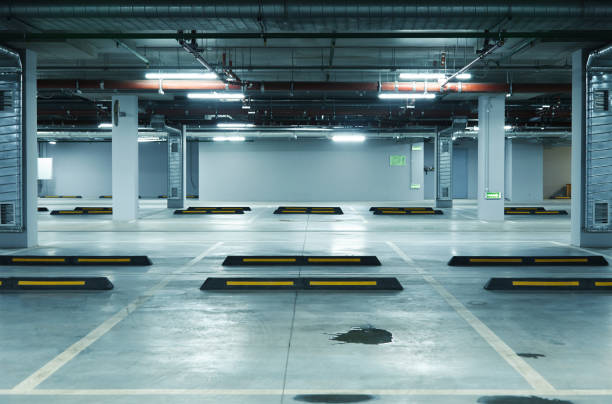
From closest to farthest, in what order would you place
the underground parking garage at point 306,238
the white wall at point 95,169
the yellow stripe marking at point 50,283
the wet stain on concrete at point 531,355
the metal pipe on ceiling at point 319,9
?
1. the underground parking garage at point 306,238
2. the wet stain on concrete at point 531,355
3. the yellow stripe marking at point 50,283
4. the metal pipe on ceiling at point 319,9
5. the white wall at point 95,169

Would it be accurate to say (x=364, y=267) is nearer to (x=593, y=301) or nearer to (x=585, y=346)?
(x=593, y=301)

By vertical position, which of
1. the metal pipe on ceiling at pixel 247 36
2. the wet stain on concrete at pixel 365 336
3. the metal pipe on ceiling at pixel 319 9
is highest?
the metal pipe on ceiling at pixel 247 36

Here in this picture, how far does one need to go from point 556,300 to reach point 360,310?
272 cm

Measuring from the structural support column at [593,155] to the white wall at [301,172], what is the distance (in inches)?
972

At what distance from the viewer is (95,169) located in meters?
44.8

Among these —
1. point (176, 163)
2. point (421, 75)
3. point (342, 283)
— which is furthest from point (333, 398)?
point (176, 163)

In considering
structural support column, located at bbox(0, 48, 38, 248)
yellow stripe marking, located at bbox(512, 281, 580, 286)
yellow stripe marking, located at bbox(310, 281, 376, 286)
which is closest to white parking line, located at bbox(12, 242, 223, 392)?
yellow stripe marking, located at bbox(310, 281, 376, 286)

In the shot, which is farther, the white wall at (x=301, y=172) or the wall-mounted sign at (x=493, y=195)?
the white wall at (x=301, y=172)

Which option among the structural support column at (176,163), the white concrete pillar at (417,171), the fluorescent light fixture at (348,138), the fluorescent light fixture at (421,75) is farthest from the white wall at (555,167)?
the fluorescent light fixture at (421,75)

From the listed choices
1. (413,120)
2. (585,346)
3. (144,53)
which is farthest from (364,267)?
(413,120)

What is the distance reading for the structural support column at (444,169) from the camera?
3147 centimetres

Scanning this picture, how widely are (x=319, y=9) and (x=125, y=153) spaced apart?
48.0ft

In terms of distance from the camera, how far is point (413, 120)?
1144 inches

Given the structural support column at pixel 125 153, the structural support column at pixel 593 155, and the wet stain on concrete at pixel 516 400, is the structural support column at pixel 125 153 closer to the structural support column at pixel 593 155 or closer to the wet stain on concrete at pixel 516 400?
the structural support column at pixel 593 155
